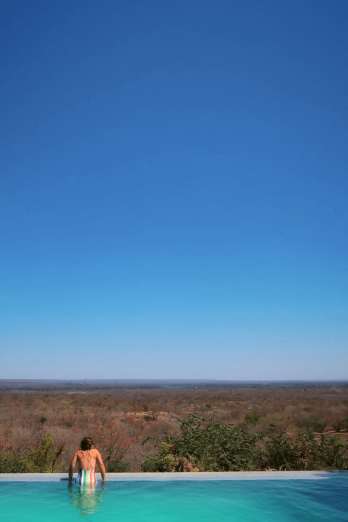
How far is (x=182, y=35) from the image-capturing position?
11.0 m

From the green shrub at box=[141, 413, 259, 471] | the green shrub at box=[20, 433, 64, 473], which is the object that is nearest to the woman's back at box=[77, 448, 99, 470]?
the green shrub at box=[141, 413, 259, 471]

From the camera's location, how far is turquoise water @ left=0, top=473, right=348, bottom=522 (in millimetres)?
6805

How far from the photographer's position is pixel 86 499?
23.0 feet

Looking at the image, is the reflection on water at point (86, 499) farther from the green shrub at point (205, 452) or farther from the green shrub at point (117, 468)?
the green shrub at point (117, 468)

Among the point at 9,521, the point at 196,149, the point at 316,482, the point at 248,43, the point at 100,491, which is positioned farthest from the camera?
the point at 196,149

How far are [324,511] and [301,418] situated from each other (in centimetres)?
1702

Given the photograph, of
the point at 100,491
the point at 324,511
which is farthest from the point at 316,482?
the point at 100,491

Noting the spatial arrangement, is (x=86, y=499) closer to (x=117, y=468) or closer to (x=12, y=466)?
(x=12, y=466)

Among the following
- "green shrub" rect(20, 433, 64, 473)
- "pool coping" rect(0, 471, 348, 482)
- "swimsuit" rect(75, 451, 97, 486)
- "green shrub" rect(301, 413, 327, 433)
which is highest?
"swimsuit" rect(75, 451, 97, 486)

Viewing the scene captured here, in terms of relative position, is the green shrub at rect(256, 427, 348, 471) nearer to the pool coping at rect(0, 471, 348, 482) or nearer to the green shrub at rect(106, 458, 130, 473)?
the pool coping at rect(0, 471, 348, 482)

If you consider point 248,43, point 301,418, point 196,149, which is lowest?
point 301,418

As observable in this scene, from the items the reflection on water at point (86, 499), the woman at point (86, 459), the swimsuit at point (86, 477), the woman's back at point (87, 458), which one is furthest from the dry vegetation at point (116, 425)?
the woman's back at point (87, 458)

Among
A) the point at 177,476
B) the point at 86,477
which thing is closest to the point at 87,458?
the point at 86,477

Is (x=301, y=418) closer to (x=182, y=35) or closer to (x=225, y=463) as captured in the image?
(x=225, y=463)
